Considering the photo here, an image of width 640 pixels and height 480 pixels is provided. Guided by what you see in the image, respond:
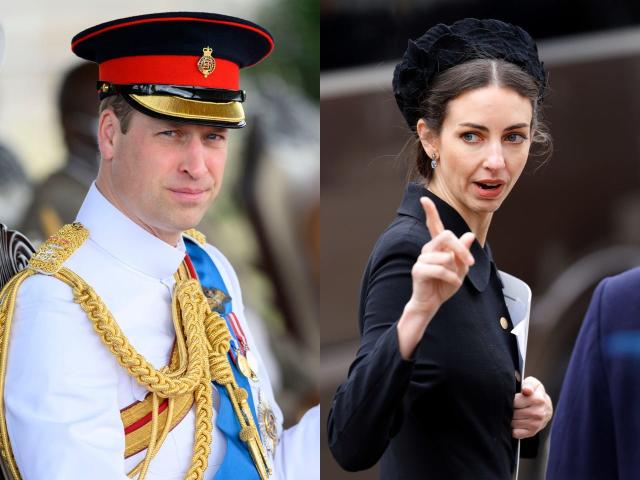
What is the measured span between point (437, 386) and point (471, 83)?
1.99 feet

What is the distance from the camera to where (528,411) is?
81.4 inches

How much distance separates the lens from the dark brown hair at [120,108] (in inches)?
79.5

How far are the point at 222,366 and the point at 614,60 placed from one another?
191 centimetres

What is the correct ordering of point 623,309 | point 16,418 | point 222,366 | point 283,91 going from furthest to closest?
point 283,91
point 222,366
point 623,309
point 16,418

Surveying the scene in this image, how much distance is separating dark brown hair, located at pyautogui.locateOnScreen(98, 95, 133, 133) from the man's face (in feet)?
0.03

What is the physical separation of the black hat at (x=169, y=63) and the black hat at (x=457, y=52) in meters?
0.35

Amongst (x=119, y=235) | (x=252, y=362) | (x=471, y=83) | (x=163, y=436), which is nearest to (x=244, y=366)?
(x=252, y=362)

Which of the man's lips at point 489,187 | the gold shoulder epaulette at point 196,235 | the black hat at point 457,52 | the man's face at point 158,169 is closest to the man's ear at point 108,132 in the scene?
the man's face at point 158,169

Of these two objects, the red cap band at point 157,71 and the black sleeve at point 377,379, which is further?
the red cap band at point 157,71

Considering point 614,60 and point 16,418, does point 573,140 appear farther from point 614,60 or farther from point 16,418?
point 16,418

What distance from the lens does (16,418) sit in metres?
1.86

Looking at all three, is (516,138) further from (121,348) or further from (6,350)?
(6,350)

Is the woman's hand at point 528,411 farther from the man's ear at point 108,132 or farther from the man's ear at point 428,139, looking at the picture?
the man's ear at point 108,132

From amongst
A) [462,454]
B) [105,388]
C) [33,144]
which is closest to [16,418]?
[105,388]
